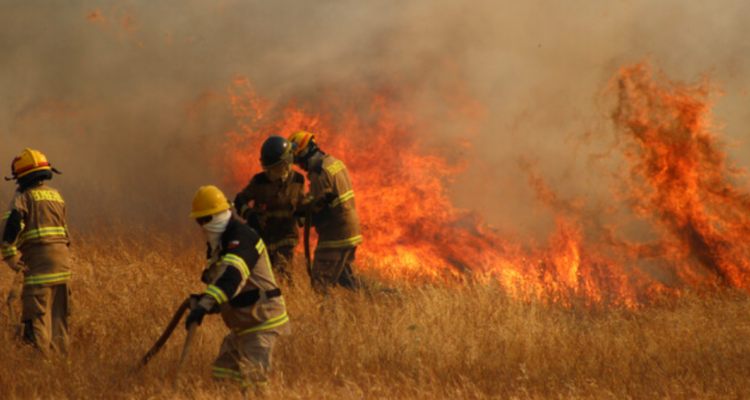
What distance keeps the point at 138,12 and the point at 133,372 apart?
38.2 ft

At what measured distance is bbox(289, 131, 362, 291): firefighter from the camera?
753cm

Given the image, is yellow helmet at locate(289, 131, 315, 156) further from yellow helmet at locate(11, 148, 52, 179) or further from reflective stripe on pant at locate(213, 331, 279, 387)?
reflective stripe on pant at locate(213, 331, 279, 387)

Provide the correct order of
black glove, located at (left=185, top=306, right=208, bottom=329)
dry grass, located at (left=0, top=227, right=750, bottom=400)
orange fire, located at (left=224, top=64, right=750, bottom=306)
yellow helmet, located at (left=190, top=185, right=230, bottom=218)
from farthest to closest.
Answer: orange fire, located at (left=224, top=64, right=750, bottom=306) < dry grass, located at (left=0, top=227, right=750, bottom=400) < yellow helmet, located at (left=190, top=185, right=230, bottom=218) < black glove, located at (left=185, top=306, right=208, bottom=329)

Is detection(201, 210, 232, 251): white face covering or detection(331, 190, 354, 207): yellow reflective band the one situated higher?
detection(331, 190, 354, 207): yellow reflective band

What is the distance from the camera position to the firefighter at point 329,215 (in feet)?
24.7

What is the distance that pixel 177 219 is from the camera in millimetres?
11828

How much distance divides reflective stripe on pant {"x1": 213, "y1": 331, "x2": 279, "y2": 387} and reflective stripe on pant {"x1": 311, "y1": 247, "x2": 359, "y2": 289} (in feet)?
8.69

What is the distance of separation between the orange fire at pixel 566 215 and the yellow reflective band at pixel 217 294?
407 centimetres

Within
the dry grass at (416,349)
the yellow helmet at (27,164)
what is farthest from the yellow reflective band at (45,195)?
the dry grass at (416,349)

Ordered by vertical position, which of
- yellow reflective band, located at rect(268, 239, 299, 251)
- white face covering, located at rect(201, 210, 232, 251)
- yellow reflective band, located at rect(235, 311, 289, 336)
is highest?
white face covering, located at rect(201, 210, 232, 251)

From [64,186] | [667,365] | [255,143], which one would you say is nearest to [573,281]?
[667,365]

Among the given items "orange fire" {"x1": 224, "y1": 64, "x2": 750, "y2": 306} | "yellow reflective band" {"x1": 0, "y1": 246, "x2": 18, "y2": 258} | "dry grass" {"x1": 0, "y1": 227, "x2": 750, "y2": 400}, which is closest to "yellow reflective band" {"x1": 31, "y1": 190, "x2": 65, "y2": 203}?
"yellow reflective band" {"x1": 0, "y1": 246, "x2": 18, "y2": 258}

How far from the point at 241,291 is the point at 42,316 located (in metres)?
2.40

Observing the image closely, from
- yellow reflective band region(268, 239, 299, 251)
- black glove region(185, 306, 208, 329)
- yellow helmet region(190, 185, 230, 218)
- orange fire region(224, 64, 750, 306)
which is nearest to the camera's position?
black glove region(185, 306, 208, 329)
